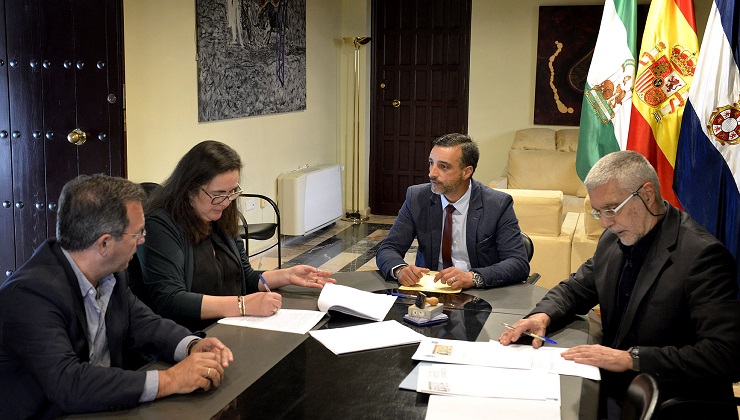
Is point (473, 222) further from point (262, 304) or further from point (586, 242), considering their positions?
point (586, 242)

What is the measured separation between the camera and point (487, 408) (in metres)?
1.90

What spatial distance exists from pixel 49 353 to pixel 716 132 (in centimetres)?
348

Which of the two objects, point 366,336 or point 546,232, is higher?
point 366,336

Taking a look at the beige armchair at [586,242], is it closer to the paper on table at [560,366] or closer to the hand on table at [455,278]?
the hand on table at [455,278]

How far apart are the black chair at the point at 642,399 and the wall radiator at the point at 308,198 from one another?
542 cm

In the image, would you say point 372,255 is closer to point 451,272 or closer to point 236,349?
point 451,272

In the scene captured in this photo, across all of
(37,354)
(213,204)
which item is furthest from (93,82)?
(37,354)

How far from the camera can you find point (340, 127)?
28.1 ft

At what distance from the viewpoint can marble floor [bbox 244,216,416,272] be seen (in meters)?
6.44

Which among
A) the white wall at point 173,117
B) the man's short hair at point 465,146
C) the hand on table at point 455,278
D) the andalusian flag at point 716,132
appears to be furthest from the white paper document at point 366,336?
the white wall at point 173,117

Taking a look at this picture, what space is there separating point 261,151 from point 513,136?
2920 millimetres

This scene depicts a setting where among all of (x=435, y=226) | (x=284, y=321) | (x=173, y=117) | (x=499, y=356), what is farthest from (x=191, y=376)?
(x=173, y=117)

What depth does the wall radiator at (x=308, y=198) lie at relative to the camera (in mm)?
7043

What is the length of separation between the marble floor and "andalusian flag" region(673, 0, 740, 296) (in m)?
2.74
